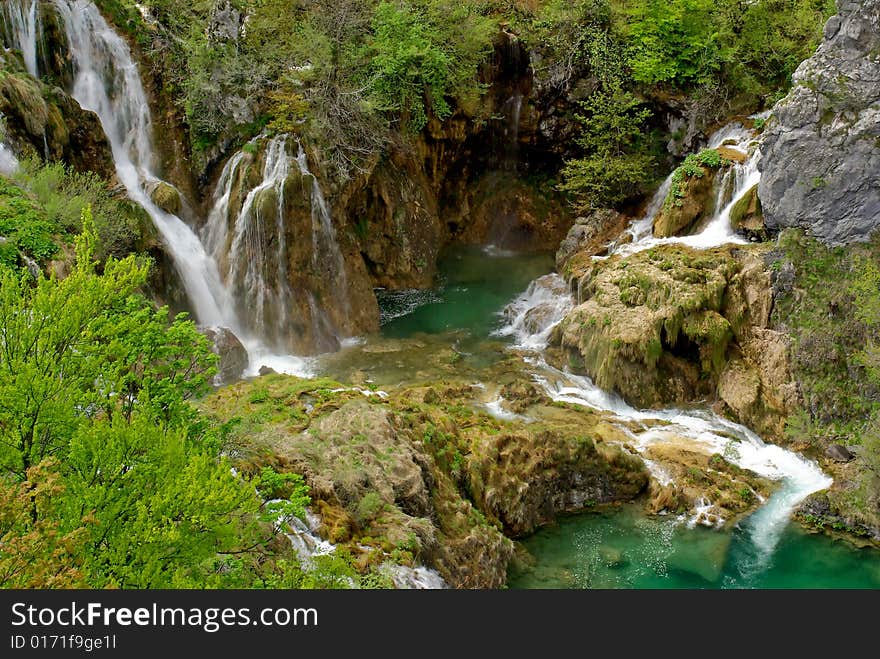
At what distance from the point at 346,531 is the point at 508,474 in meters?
5.08

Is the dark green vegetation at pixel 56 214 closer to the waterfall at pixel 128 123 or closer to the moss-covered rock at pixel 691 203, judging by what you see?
the waterfall at pixel 128 123

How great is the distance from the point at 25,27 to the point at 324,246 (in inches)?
441

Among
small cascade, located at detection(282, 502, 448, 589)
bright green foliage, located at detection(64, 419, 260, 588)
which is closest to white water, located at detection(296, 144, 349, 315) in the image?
small cascade, located at detection(282, 502, 448, 589)

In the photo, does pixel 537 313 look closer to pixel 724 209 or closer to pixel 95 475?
pixel 724 209

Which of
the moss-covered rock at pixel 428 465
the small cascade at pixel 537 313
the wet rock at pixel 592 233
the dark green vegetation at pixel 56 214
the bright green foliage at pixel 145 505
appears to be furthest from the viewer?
the wet rock at pixel 592 233

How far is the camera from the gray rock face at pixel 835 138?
17.6 meters

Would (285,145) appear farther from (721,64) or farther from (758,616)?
(758,616)

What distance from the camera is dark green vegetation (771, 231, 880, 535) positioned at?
55.5ft

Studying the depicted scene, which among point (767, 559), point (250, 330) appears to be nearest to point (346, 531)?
point (767, 559)

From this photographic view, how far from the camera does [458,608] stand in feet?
22.2

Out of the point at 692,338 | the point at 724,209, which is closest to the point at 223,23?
the point at 724,209

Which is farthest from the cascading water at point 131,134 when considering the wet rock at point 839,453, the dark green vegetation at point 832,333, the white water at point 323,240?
the wet rock at point 839,453

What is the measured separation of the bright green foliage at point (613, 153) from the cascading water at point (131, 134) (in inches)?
525

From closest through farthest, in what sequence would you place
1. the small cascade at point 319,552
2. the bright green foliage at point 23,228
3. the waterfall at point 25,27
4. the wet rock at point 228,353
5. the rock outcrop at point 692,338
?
the small cascade at point 319,552
the bright green foliage at point 23,228
the rock outcrop at point 692,338
the wet rock at point 228,353
the waterfall at point 25,27
